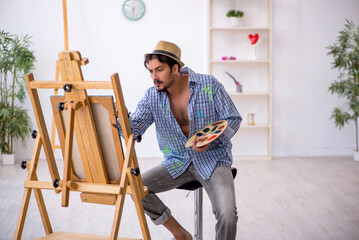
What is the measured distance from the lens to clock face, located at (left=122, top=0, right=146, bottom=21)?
223 inches

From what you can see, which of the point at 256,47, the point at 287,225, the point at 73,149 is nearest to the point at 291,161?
the point at 256,47

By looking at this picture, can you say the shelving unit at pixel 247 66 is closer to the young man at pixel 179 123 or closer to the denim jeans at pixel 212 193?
the young man at pixel 179 123

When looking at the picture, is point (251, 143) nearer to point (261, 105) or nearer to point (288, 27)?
point (261, 105)

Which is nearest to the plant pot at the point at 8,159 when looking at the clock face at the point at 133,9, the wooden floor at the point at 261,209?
the wooden floor at the point at 261,209

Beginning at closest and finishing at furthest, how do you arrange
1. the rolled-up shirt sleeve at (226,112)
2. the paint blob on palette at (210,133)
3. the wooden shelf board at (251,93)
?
1. the paint blob on palette at (210,133)
2. the rolled-up shirt sleeve at (226,112)
3. the wooden shelf board at (251,93)

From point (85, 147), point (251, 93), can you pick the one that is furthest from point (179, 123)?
point (251, 93)

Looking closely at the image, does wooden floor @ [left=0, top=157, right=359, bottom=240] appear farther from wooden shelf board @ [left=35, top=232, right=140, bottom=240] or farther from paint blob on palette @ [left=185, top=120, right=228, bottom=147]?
paint blob on palette @ [left=185, top=120, right=228, bottom=147]

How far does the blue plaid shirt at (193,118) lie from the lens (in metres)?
2.67

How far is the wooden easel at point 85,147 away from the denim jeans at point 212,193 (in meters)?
0.33

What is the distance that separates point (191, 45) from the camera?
5758mm

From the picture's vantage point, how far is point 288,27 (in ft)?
19.0

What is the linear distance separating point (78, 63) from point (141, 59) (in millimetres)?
3635

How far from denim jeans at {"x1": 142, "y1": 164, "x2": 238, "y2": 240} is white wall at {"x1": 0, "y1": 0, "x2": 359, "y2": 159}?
3195 mm

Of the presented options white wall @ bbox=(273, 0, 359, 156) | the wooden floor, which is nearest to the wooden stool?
the wooden floor
